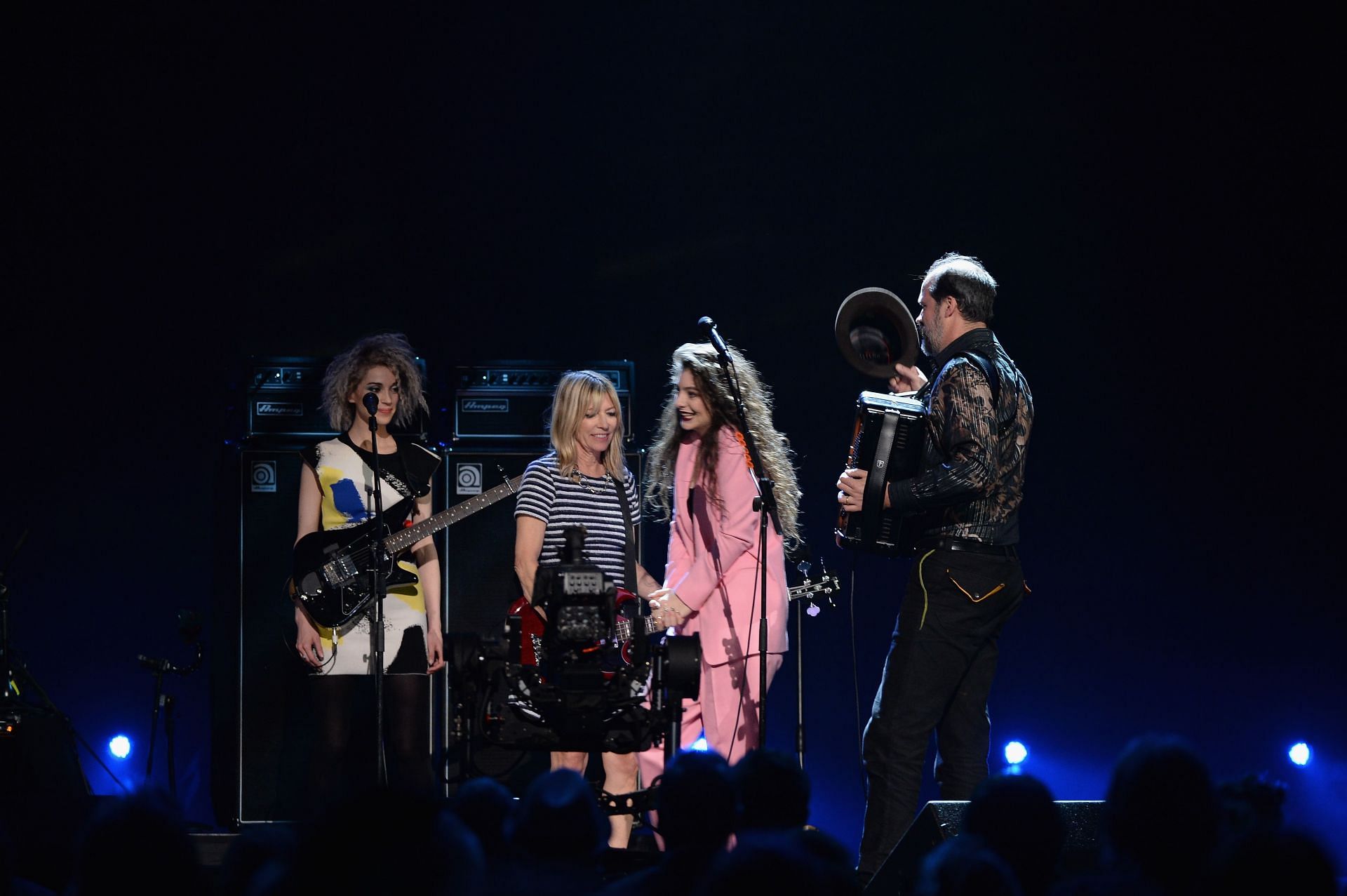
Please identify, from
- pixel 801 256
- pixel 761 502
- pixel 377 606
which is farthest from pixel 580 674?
pixel 801 256

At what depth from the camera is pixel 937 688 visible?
151 inches

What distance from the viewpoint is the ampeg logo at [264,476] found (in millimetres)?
5367

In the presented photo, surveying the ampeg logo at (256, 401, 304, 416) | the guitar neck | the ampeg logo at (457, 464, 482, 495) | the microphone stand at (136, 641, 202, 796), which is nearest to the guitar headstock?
the guitar neck

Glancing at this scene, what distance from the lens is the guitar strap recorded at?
15.2 feet

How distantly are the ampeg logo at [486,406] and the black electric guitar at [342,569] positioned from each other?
0.83 metres

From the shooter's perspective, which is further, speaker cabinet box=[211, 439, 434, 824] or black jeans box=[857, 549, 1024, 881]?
speaker cabinet box=[211, 439, 434, 824]

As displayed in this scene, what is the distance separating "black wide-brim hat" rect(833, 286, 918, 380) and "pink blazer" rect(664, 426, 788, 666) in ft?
2.22

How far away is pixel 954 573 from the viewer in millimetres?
3871

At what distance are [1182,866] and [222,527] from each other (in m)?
4.92

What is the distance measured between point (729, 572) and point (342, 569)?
1.47m

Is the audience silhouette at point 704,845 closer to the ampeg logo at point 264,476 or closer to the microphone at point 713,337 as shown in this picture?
the microphone at point 713,337

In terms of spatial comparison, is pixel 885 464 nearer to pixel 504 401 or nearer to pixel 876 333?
Result: pixel 876 333

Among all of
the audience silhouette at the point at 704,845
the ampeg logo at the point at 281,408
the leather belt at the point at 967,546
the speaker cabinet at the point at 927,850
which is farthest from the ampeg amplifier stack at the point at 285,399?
the audience silhouette at the point at 704,845

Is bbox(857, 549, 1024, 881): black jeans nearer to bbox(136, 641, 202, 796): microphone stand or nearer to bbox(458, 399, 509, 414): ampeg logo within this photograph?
bbox(458, 399, 509, 414): ampeg logo
